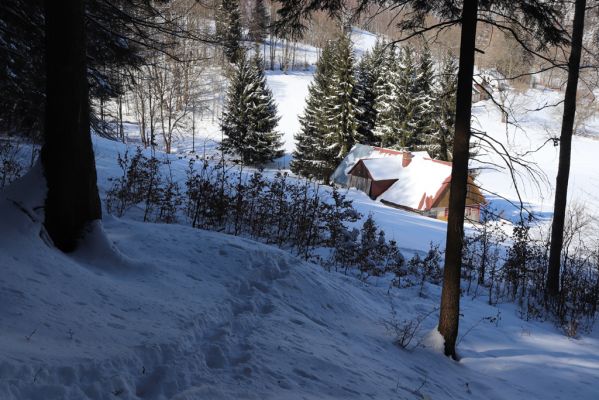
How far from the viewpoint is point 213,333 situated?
3881 mm

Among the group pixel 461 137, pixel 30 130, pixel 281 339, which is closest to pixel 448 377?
pixel 281 339

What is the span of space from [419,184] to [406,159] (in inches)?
113

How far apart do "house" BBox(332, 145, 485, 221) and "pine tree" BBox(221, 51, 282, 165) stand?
6453 mm

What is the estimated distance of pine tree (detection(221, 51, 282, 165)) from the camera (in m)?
35.3

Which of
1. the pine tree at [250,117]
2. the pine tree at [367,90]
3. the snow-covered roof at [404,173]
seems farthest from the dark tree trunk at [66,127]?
the pine tree at [367,90]

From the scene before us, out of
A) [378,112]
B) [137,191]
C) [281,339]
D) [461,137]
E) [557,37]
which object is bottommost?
[281,339]

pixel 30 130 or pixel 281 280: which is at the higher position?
pixel 30 130

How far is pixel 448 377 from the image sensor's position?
4.86 m

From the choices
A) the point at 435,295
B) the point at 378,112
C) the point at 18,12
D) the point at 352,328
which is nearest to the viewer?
the point at 352,328

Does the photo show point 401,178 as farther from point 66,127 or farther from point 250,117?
point 66,127

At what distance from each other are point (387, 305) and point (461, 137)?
3037 millimetres

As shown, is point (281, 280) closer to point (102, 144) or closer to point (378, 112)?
point (102, 144)

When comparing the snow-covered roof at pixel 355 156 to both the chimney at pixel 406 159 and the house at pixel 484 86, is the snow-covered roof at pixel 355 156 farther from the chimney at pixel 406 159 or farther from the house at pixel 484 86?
the house at pixel 484 86

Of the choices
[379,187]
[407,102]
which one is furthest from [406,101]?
[379,187]
